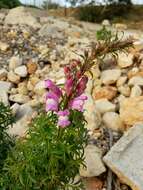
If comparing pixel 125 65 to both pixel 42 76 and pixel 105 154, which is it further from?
pixel 105 154

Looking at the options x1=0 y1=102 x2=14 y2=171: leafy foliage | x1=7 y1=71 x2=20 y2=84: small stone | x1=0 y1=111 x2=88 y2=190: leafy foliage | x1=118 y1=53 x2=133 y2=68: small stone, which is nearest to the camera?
x1=0 y1=111 x2=88 y2=190: leafy foliage

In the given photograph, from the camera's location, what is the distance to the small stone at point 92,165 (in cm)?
549

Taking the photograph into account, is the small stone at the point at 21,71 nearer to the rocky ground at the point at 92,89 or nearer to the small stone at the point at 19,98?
the rocky ground at the point at 92,89

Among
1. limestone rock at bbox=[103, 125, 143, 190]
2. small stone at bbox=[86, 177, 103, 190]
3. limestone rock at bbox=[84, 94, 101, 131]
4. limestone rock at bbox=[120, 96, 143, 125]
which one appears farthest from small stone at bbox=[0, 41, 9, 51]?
small stone at bbox=[86, 177, 103, 190]

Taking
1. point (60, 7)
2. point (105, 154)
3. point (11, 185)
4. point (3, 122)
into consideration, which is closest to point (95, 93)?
point (105, 154)

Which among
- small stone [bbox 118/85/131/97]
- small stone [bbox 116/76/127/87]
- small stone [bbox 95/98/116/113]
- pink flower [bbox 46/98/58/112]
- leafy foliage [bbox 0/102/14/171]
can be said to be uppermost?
pink flower [bbox 46/98/58/112]

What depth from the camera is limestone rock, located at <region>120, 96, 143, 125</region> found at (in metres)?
6.18

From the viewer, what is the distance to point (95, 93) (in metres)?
7.12

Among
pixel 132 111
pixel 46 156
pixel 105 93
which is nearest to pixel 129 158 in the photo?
pixel 132 111

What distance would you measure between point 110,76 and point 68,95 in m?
3.98

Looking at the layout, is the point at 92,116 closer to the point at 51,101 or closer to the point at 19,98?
the point at 19,98

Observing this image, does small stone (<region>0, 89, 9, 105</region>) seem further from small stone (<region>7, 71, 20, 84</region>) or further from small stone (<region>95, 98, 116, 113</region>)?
small stone (<region>95, 98, 116, 113</region>)

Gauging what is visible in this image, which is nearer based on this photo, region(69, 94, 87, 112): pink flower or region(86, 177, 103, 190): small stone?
region(69, 94, 87, 112): pink flower

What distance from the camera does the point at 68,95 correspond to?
350 cm
